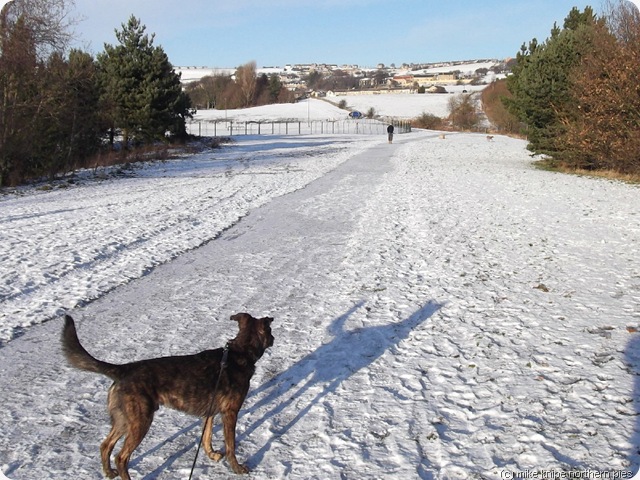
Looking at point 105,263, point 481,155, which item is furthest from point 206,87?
point 105,263

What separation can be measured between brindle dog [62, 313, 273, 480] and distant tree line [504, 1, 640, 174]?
2209 centimetres

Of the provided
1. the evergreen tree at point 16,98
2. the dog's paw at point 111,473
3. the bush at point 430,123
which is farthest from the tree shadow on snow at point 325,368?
the bush at point 430,123

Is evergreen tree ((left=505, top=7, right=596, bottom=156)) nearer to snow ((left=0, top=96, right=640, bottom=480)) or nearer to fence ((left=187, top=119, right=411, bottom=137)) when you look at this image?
snow ((left=0, top=96, right=640, bottom=480))

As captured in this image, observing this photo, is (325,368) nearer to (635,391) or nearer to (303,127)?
(635,391)

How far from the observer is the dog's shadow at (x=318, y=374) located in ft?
13.7

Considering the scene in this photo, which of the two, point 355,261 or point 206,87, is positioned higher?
point 206,87

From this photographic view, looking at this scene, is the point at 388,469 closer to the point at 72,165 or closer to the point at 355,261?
the point at 355,261

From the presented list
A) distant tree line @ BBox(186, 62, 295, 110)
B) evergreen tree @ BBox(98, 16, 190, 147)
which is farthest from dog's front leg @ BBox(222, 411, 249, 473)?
distant tree line @ BBox(186, 62, 295, 110)

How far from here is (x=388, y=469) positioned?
148 inches

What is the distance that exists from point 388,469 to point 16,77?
20.4 m

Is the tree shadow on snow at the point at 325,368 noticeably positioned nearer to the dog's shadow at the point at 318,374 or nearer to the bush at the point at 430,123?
the dog's shadow at the point at 318,374

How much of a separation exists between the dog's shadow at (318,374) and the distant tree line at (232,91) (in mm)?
127719

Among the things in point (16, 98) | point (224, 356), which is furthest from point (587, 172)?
point (224, 356)

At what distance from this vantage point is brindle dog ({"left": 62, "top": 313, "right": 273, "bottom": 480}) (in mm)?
3314
